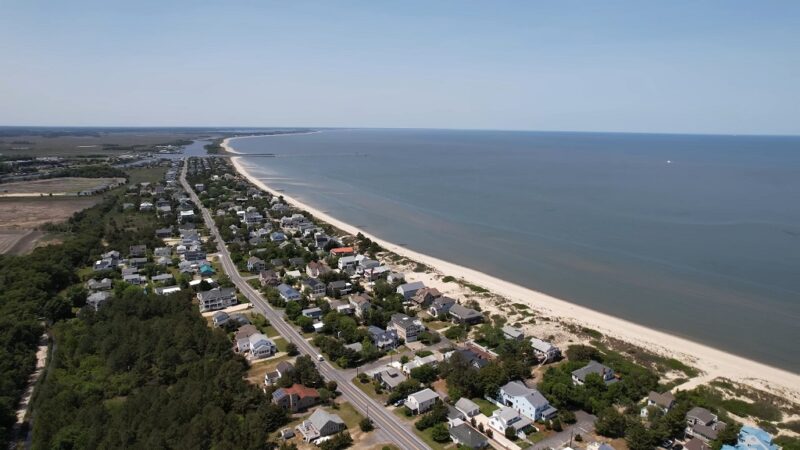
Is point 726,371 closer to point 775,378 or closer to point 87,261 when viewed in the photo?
point 775,378

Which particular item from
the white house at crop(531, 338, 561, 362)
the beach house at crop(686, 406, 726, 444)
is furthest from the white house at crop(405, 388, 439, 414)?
the beach house at crop(686, 406, 726, 444)

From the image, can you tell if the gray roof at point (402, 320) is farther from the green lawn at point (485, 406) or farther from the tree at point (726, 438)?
the tree at point (726, 438)

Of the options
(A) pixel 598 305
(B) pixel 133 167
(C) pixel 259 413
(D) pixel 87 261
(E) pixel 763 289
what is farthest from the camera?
(B) pixel 133 167

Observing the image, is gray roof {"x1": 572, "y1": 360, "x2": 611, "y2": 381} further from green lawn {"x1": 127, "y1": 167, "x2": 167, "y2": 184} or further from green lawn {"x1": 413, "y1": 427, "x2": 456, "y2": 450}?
green lawn {"x1": 127, "y1": 167, "x2": 167, "y2": 184}

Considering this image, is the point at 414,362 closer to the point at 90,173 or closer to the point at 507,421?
the point at 507,421

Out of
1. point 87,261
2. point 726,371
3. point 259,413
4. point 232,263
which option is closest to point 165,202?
point 87,261

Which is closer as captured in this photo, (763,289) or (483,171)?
(763,289)
